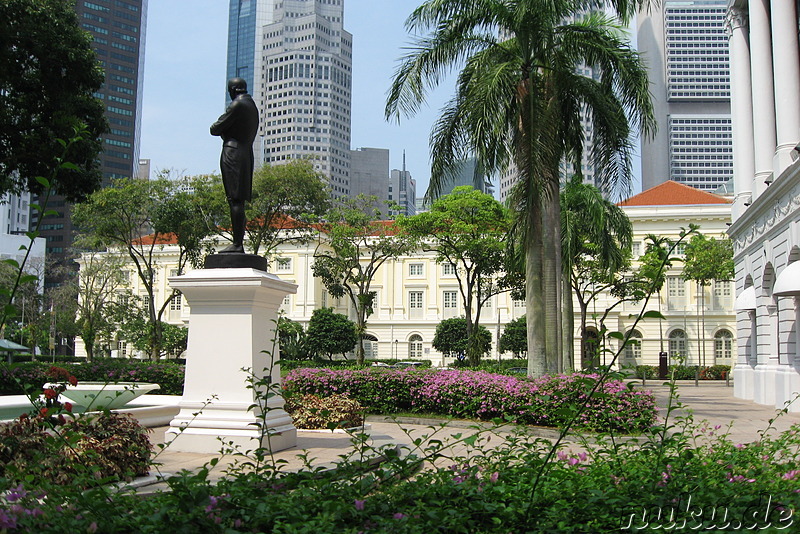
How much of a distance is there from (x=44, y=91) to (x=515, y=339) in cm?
3810

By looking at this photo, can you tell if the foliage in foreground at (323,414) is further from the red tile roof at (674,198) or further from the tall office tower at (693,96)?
the tall office tower at (693,96)

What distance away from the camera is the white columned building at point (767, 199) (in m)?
18.8

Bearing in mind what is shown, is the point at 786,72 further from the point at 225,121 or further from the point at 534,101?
the point at 225,121

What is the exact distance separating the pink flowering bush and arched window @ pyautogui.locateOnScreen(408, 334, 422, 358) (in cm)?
4632

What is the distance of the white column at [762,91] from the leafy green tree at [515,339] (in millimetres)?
27982

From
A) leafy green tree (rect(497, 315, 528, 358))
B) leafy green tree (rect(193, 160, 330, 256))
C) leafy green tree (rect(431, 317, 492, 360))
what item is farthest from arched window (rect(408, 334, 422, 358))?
leafy green tree (rect(193, 160, 330, 256))

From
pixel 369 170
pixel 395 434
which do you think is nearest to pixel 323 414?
pixel 395 434

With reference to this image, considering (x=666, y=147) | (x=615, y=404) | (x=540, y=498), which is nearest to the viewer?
(x=540, y=498)

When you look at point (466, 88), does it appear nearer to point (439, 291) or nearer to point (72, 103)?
point (72, 103)

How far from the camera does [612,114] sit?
54.1 ft

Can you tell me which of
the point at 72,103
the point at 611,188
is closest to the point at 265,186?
the point at 72,103

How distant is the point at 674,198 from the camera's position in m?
54.2

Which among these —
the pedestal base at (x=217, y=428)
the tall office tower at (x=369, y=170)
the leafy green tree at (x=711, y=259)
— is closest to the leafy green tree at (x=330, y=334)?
the leafy green tree at (x=711, y=259)

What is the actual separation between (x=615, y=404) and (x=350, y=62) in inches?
5918
